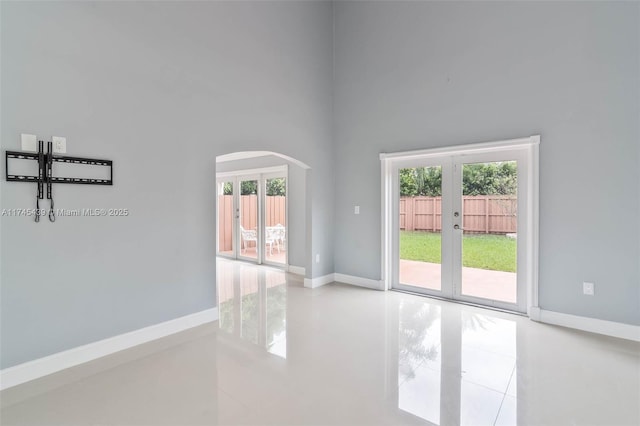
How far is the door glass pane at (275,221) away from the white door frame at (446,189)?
2.35m

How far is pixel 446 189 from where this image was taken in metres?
4.44

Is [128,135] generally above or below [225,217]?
above

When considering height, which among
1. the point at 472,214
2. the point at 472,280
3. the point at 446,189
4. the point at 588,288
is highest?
the point at 446,189

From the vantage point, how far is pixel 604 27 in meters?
3.25

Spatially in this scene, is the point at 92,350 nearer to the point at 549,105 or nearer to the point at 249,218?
the point at 249,218

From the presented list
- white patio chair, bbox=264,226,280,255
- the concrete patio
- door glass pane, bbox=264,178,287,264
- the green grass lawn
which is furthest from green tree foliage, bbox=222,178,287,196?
the concrete patio

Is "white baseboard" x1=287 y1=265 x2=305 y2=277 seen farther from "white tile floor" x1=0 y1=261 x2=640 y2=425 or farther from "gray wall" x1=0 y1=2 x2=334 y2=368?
"gray wall" x1=0 y1=2 x2=334 y2=368

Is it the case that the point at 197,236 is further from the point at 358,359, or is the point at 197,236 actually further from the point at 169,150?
the point at 358,359

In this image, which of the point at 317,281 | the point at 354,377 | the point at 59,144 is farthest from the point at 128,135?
the point at 317,281

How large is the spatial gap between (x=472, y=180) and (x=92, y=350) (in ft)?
15.1

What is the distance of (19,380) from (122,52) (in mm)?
2920

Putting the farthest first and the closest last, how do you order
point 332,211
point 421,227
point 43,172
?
point 332,211, point 421,227, point 43,172

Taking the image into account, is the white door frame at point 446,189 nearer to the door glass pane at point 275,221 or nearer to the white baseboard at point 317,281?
the white baseboard at point 317,281

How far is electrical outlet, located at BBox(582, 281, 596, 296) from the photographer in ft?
11.1
